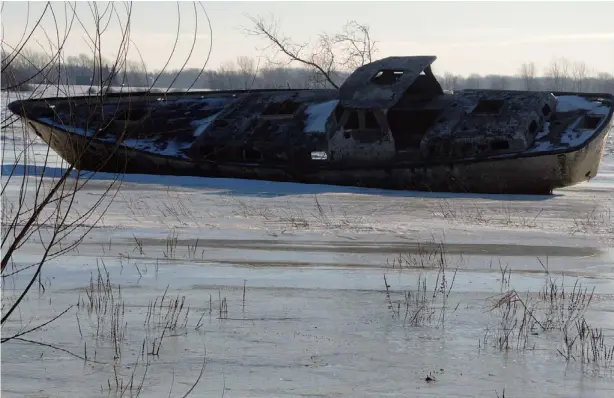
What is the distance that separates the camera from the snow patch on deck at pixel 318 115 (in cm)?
2197

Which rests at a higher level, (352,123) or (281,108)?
(281,108)

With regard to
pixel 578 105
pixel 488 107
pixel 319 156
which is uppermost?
pixel 578 105

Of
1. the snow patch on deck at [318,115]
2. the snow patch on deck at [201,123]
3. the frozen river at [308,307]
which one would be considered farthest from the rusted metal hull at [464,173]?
the frozen river at [308,307]

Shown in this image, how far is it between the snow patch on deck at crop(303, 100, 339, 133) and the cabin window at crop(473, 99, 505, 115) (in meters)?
3.72

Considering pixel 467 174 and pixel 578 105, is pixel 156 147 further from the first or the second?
pixel 578 105

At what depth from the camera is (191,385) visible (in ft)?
18.0

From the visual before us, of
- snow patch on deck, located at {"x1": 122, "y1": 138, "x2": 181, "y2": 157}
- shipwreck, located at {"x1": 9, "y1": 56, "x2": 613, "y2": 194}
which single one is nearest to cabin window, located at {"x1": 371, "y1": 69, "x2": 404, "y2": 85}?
shipwreck, located at {"x1": 9, "y1": 56, "x2": 613, "y2": 194}

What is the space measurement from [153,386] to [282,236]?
7.25m

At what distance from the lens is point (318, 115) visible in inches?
885

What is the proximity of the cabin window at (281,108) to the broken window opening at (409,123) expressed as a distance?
260 cm

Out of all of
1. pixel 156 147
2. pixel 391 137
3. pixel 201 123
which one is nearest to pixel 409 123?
pixel 391 137

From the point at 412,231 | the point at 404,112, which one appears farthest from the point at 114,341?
the point at 404,112

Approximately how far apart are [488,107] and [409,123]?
3013 millimetres

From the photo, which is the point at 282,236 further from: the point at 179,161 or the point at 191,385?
the point at 179,161
